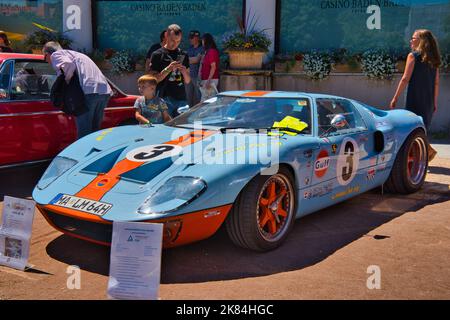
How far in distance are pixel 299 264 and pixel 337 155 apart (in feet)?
4.00

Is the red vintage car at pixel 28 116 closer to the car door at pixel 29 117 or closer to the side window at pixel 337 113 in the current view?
the car door at pixel 29 117

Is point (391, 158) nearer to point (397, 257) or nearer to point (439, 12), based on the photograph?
point (397, 257)

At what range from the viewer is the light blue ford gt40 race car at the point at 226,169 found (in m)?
3.45

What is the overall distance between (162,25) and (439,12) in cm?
568

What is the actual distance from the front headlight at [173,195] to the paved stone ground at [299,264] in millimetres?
459

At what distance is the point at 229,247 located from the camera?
398cm

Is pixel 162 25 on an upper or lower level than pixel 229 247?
upper

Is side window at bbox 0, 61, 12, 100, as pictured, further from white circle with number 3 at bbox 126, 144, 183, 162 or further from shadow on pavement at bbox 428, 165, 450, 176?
shadow on pavement at bbox 428, 165, 450, 176

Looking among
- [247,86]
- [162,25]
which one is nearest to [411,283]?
[247,86]

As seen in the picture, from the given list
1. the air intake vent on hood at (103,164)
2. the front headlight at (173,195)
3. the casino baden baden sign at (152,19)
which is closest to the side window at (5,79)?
the air intake vent on hood at (103,164)

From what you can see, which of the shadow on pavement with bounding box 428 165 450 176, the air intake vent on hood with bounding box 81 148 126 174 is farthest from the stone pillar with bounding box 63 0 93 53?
the air intake vent on hood with bounding box 81 148 126 174

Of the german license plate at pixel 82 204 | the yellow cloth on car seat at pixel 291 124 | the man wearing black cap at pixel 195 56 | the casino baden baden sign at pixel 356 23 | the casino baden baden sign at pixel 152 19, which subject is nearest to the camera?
the german license plate at pixel 82 204

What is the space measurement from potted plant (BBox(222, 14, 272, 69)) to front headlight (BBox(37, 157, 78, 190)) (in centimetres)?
642

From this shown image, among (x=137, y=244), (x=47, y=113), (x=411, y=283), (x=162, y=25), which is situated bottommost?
(x=411, y=283)
